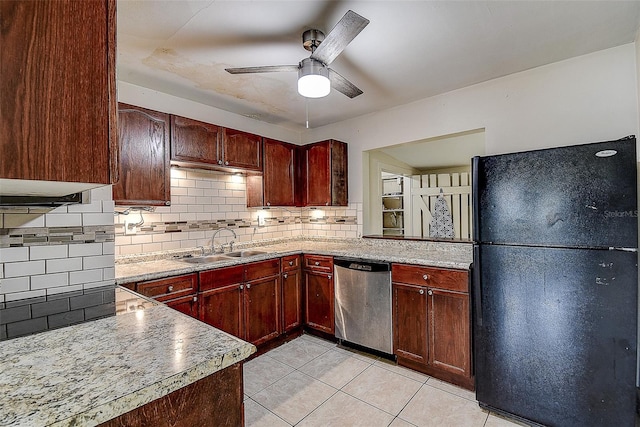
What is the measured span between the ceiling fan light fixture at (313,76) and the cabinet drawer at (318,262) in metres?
1.64

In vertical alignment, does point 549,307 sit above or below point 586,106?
below

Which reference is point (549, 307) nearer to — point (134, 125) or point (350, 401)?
point (350, 401)

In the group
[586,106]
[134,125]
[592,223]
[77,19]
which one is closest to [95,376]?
[77,19]

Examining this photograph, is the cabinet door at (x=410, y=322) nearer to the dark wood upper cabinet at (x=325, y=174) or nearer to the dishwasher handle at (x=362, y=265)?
the dishwasher handle at (x=362, y=265)

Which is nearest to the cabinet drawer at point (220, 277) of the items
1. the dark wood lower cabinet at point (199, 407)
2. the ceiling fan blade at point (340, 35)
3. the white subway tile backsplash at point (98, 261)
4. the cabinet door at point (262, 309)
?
the cabinet door at point (262, 309)

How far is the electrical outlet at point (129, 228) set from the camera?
2493 mm

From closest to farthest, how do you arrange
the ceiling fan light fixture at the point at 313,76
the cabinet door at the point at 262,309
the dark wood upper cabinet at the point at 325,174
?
the ceiling fan light fixture at the point at 313,76 → the cabinet door at the point at 262,309 → the dark wood upper cabinet at the point at 325,174

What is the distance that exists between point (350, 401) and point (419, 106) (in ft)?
8.59

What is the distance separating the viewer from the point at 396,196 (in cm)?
554

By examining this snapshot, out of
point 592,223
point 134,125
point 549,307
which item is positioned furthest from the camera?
point 134,125

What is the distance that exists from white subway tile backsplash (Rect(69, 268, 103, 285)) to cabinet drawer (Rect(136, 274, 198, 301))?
1.68 feet

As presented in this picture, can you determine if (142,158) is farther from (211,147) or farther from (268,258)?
(268,258)

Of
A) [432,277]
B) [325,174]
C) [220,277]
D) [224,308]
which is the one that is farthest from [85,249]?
[325,174]

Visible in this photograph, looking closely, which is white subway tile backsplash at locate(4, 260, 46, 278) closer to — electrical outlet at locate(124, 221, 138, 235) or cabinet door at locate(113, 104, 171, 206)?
cabinet door at locate(113, 104, 171, 206)
